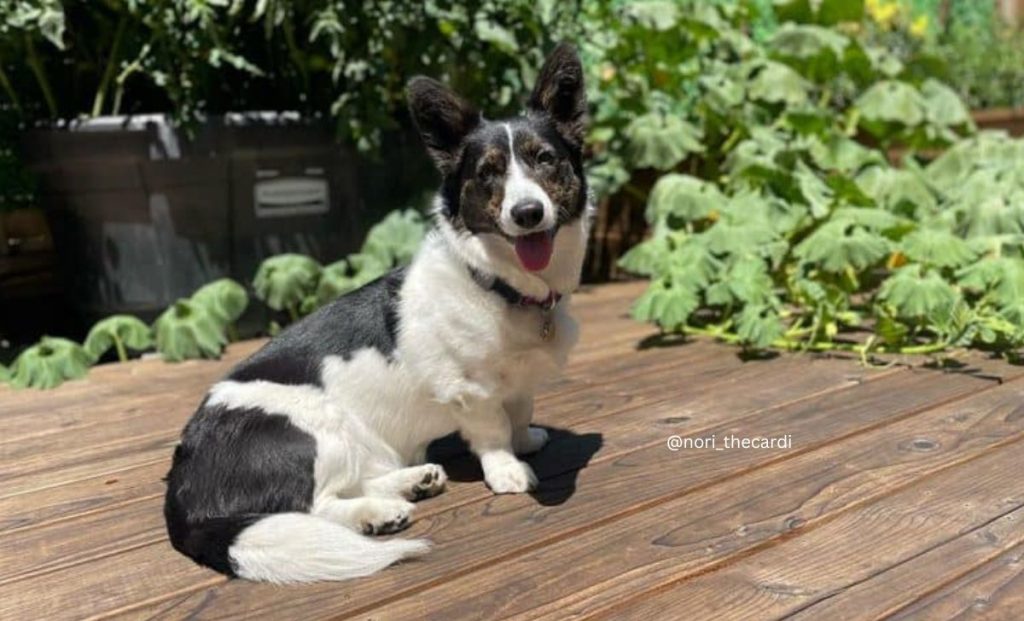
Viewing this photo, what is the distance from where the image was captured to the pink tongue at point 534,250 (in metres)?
2.01

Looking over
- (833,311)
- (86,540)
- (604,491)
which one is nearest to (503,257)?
(604,491)

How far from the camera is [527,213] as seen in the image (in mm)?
1913

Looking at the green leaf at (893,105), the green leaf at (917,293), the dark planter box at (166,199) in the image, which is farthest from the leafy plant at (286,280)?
the green leaf at (893,105)

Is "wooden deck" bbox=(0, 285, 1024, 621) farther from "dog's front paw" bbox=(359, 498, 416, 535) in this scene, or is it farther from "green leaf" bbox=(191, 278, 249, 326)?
"green leaf" bbox=(191, 278, 249, 326)

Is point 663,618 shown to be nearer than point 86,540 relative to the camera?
Yes

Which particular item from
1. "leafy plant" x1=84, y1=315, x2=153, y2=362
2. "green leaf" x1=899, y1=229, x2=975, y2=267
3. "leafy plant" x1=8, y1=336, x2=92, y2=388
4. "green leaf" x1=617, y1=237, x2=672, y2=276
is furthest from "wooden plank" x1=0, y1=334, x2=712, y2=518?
"green leaf" x1=899, y1=229, x2=975, y2=267

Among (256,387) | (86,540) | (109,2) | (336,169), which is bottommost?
(86,540)

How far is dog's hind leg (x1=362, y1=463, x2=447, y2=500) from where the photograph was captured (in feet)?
6.84

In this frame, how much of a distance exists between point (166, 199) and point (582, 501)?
2.41 meters

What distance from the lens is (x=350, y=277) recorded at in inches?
155

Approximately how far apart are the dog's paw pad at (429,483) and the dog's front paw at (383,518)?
0.14 meters

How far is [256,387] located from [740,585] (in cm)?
107

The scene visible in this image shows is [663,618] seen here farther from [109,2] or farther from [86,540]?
[109,2]

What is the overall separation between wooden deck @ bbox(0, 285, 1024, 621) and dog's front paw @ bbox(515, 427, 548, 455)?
0.04 m
